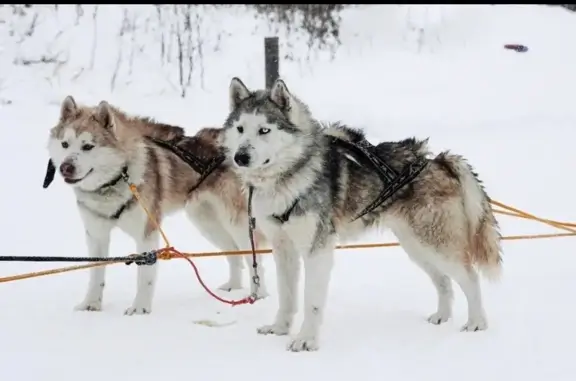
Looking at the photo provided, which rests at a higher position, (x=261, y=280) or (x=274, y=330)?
(x=274, y=330)

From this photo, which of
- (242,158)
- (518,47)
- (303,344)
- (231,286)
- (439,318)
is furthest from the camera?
(518,47)

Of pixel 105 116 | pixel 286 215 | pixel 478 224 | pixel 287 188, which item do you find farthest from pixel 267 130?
pixel 478 224

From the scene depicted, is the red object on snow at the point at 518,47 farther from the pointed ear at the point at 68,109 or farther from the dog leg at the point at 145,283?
the pointed ear at the point at 68,109

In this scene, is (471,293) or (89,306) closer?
(471,293)

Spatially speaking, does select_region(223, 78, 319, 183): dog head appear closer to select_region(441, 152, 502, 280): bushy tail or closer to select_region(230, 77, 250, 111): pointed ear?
select_region(230, 77, 250, 111): pointed ear

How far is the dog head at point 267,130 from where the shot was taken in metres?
3.74

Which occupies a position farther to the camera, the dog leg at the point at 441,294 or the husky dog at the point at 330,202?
the dog leg at the point at 441,294

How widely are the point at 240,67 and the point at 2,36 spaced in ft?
11.4

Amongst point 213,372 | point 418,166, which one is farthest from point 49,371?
point 418,166

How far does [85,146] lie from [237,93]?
985 millimetres

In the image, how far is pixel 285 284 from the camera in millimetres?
4117

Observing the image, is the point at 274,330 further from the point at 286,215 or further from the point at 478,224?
the point at 478,224

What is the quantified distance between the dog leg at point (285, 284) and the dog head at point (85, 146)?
1.11 meters

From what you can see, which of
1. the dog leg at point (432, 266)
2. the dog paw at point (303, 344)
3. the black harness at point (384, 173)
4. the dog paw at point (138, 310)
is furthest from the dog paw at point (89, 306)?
the dog leg at point (432, 266)
